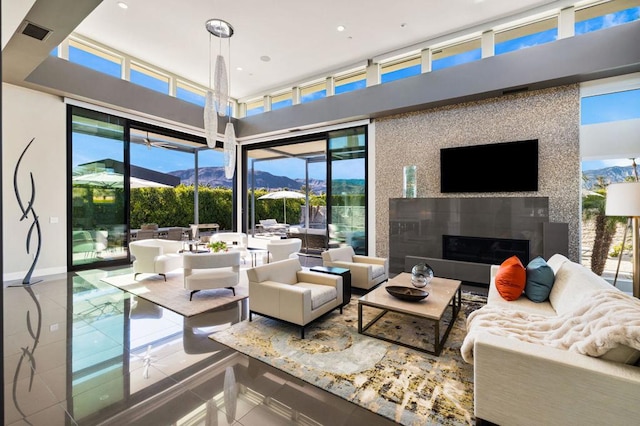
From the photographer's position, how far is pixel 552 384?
1864mm

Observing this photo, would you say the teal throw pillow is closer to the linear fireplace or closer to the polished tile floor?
the linear fireplace

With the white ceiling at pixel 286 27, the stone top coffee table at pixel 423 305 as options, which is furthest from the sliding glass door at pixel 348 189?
the stone top coffee table at pixel 423 305

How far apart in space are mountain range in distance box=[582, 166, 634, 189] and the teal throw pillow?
9.04 ft

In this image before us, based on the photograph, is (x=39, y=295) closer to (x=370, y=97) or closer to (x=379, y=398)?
(x=379, y=398)

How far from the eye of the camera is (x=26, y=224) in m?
5.73

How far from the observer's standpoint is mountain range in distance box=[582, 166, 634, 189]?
15.8ft

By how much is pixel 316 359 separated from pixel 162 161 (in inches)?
570

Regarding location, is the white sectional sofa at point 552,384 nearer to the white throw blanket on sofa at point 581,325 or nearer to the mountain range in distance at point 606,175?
the white throw blanket on sofa at point 581,325

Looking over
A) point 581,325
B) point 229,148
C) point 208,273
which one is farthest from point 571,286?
point 229,148

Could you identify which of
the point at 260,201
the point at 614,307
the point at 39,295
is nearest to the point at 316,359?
the point at 614,307

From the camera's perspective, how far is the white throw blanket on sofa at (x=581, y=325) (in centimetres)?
180

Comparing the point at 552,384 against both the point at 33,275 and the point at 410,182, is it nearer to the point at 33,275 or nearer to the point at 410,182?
the point at 410,182

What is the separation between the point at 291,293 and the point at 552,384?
2.32 metres

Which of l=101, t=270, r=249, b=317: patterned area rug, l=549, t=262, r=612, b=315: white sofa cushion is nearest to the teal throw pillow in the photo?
l=549, t=262, r=612, b=315: white sofa cushion
